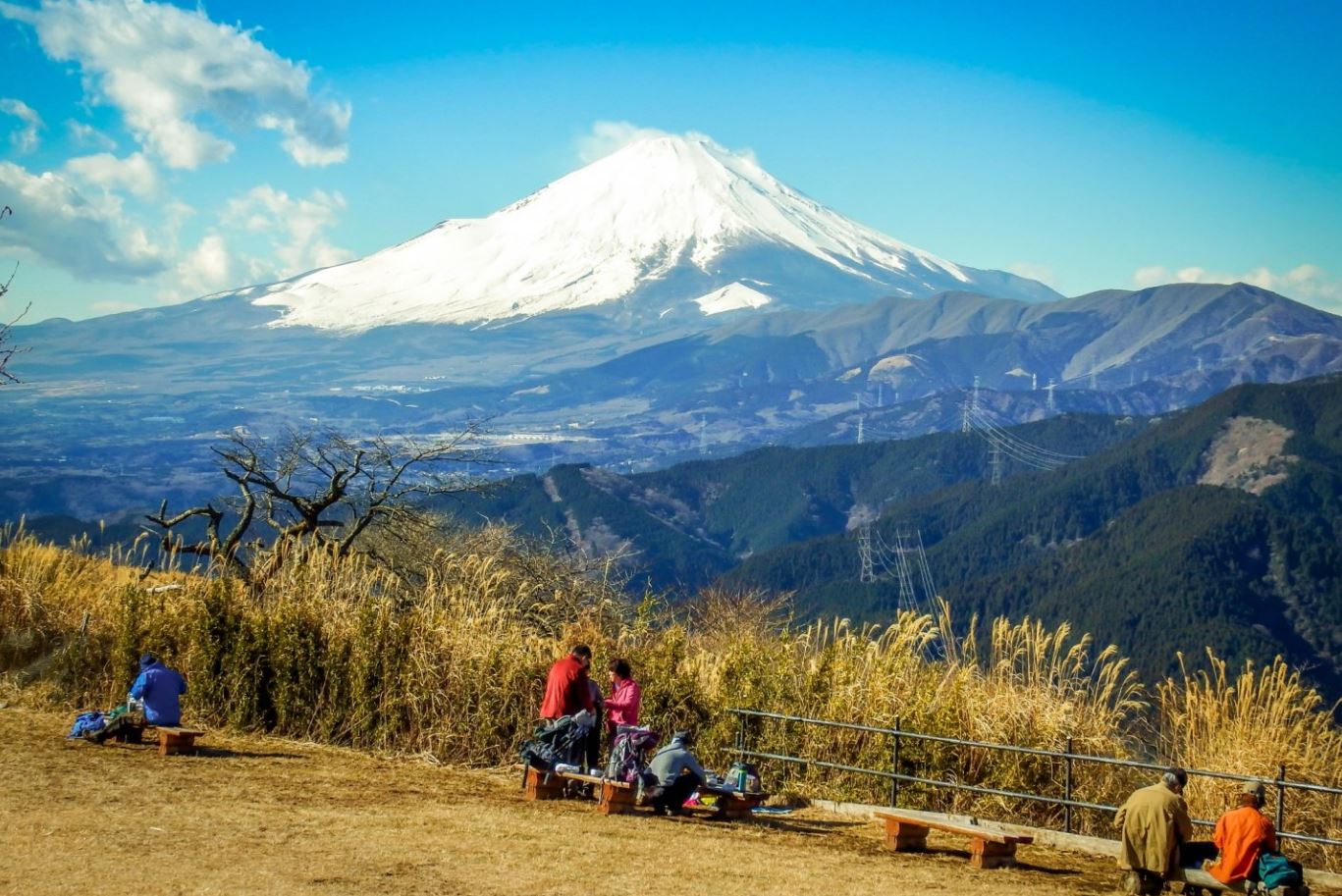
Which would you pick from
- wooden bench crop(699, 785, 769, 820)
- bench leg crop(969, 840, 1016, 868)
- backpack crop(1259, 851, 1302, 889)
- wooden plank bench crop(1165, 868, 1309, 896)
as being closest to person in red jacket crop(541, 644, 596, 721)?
wooden bench crop(699, 785, 769, 820)

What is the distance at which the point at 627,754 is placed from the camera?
1298 centimetres

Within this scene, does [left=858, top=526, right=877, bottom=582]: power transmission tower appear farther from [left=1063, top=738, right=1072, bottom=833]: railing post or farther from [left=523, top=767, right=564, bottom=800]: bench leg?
[left=1063, top=738, right=1072, bottom=833]: railing post

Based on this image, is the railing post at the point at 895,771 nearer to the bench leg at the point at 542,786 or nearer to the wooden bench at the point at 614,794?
the wooden bench at the point at 614,794

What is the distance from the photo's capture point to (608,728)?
14.1 m

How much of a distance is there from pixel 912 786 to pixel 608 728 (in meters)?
2.97

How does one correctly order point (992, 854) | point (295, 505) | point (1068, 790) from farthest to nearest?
point (295, 505)
point (1068, 790)
point (992, 854)

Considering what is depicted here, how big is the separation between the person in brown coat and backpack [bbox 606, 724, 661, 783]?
4225mm

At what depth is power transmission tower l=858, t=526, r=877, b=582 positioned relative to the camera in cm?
14200

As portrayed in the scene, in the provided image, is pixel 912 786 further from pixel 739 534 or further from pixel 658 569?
pixel 739 534

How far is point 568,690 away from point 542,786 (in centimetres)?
94

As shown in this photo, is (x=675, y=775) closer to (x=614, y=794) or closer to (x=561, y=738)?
(x=614, y=794)

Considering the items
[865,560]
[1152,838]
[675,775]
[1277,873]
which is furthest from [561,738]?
[865,560]

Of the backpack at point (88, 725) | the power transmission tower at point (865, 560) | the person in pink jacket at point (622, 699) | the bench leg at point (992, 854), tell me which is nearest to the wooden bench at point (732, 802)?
the person in pink jacket at point (622, 699)

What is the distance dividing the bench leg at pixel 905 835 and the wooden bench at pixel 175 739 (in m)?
7.14
